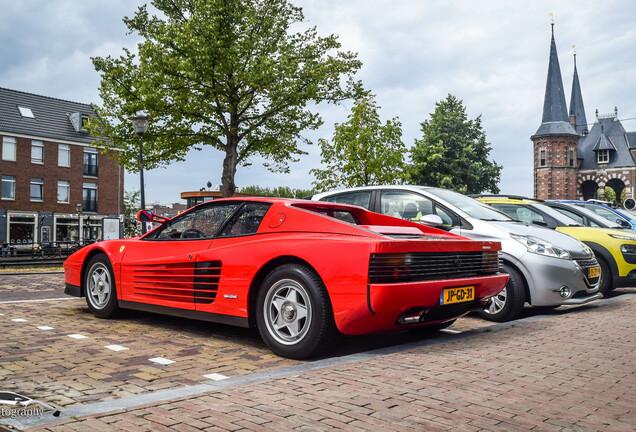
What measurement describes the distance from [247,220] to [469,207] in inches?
128

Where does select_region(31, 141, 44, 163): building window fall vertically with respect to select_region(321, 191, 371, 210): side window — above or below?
above

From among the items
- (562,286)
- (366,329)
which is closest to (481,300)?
(366,329)

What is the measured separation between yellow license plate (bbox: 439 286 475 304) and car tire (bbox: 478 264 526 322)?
152cm

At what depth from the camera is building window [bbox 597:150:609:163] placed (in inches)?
3221

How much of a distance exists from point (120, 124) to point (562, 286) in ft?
59.4

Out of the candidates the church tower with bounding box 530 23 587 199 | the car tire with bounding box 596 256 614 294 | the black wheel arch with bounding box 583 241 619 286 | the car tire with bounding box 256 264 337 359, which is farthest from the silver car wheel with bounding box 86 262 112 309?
the church tower with bounding box 530 23 587 199

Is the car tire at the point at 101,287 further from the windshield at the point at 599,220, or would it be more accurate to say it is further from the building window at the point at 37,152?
the building window at the point at 37,152

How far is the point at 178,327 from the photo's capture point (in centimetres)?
604

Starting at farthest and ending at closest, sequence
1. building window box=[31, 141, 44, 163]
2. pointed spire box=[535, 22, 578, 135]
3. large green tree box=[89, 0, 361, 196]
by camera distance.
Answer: pointed spire box=[535, 22, 578, 135], building window box=[31, 141, 44, 163], large green tree box=[89, 0, 361, 196]


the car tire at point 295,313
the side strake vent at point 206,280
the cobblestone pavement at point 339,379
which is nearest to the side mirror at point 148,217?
the cobblestone pavement at point 339,379

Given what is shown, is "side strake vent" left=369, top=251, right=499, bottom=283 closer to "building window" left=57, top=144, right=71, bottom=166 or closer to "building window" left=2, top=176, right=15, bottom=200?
"building window" left=2, top=176, right=15, bottom=200

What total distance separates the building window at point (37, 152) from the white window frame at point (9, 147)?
4.31 feet

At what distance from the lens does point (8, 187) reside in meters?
42.8

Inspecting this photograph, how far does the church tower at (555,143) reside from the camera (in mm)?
72875
